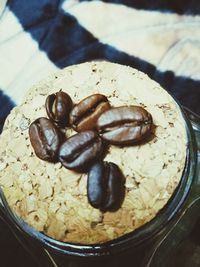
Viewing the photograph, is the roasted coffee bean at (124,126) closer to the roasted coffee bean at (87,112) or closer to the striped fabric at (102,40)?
the roasted coffee bean at (87,112)

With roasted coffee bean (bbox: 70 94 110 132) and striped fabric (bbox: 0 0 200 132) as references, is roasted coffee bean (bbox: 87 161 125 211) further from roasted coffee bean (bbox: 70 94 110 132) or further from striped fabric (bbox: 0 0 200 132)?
striped fabric (bbox: 0 0 200 132)

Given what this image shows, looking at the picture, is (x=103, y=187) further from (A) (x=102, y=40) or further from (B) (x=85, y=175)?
(A) (x=102, y=40)

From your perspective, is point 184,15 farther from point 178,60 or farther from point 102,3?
point 102,3

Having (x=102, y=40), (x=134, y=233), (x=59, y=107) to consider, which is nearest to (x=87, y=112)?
(x=59, y=107)

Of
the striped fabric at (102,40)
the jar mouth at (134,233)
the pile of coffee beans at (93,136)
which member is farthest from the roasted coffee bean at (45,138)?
the striped fabric at (102,40)

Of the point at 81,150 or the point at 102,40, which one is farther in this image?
the point at 102,40

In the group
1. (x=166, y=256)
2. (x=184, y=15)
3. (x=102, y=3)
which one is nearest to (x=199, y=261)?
(x=166, y=256)

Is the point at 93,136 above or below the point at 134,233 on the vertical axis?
above
